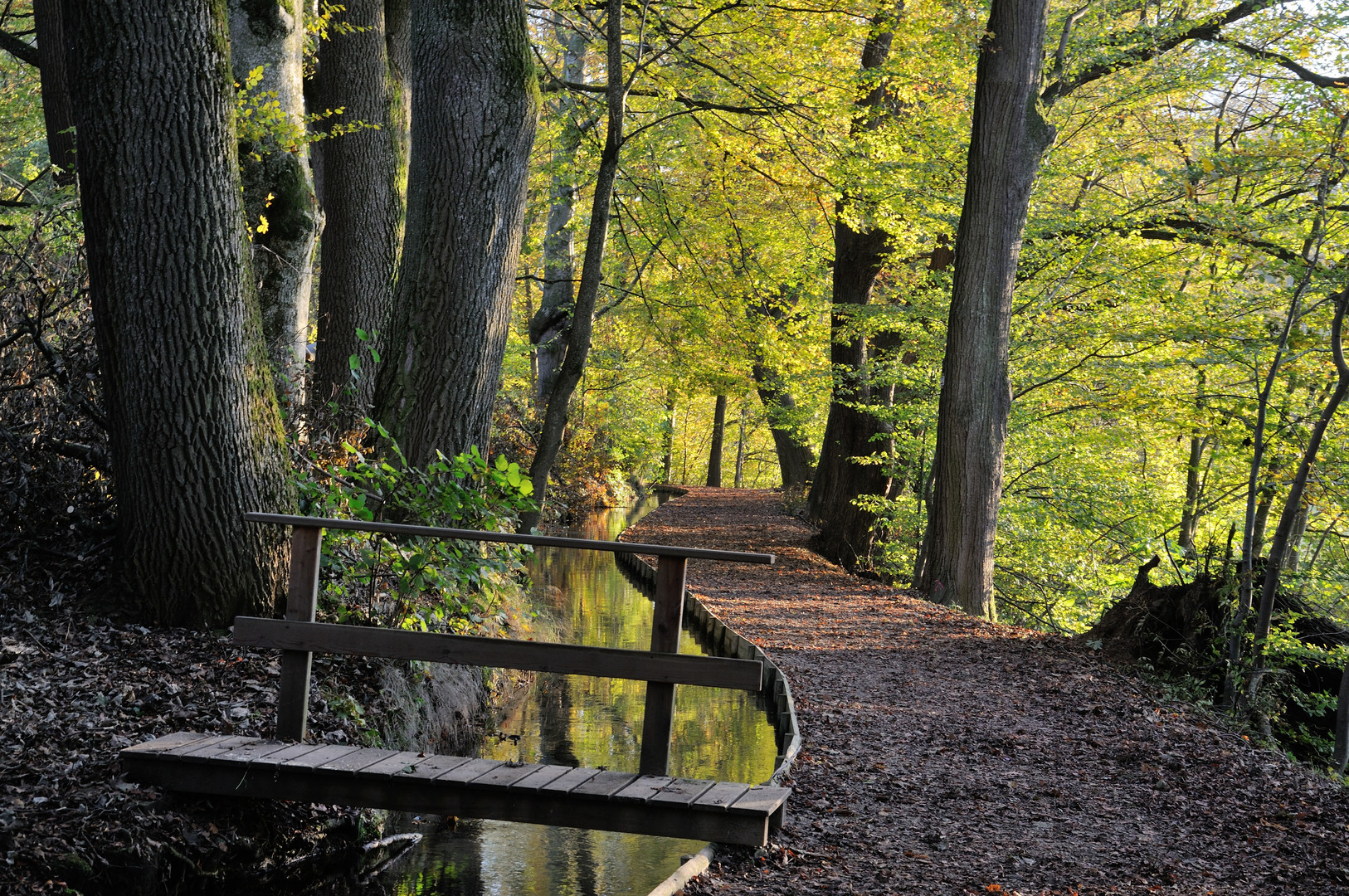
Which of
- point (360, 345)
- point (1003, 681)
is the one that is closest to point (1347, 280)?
point (1003, 681)

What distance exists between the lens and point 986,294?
34.8 ft

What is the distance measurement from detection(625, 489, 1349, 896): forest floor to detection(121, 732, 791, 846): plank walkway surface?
0.24 m

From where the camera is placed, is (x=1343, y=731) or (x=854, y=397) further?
(x=854, y=397)

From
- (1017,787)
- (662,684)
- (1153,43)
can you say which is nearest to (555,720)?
(662,684)

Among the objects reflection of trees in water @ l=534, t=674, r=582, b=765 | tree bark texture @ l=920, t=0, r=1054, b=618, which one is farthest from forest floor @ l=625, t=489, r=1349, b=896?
tree bark texture @ l=920, t=0, r=1054, b=618

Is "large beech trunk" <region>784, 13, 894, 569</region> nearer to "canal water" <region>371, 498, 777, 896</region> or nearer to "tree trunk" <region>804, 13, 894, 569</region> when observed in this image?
"tree trunk" <region>804, 13, 894, 569</region>

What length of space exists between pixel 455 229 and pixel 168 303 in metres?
2.29

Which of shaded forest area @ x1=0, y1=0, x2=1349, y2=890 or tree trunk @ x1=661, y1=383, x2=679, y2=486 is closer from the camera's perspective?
shaded forest area @ x1=0, y1=0, x2=1349, y2=890

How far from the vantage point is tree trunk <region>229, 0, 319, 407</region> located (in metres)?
7.36

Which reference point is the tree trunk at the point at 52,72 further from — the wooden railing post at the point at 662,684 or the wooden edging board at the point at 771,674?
the wooden railing post at the point at 662,684

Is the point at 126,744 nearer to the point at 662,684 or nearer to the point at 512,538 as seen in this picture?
the point at 512,538

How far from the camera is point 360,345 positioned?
9.21 meters

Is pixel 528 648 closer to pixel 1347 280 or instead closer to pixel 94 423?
pixel 94 423

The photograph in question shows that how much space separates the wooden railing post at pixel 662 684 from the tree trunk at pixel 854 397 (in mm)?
10601
